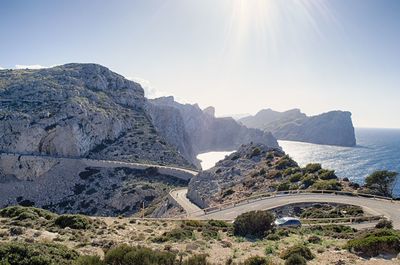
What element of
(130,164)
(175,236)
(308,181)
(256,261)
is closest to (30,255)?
(256,261)

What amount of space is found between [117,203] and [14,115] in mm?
41841

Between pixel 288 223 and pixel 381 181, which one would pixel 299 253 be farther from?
pixel 381 181

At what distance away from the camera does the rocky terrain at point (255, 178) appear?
4553cm

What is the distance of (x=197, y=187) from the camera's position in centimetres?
5403

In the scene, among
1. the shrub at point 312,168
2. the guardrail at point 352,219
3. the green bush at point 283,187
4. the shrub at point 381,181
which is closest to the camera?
the guardrail at point 352,219

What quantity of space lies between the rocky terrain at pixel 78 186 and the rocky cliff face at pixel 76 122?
699 cm

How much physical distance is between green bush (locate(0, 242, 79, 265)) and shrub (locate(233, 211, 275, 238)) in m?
11.2

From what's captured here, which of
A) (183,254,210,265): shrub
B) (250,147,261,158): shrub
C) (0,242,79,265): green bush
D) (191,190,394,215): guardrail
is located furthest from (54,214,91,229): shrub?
(250,147,261,158): shrub

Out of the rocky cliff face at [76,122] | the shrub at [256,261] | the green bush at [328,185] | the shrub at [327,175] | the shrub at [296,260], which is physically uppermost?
the rocky cliff face at [76,122]

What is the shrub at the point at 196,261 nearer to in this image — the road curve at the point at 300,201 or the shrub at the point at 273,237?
the shrub at the point at 273,237

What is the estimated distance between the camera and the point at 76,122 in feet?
304

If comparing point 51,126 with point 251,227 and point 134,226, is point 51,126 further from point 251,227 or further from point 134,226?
point 251,227

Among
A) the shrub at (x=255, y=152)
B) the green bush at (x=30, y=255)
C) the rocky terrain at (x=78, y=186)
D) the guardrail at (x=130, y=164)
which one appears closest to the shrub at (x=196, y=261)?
the green bush at (x=30, y=255)

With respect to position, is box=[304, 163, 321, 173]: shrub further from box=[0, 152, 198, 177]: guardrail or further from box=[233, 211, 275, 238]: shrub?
box=[233, 211, 275, 238]: shrub
